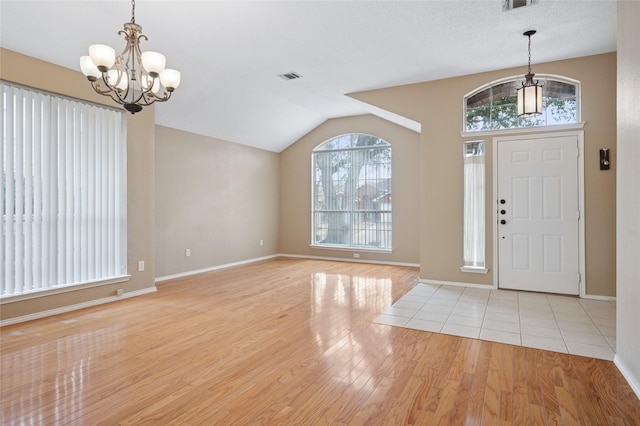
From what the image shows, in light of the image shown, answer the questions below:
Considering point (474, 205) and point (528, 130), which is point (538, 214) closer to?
point (474, 205)

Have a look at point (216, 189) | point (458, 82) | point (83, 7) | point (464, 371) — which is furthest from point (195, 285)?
point (458, 82)

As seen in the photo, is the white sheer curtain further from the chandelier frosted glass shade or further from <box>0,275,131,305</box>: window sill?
<box>0,275,131,305</box>: window sill

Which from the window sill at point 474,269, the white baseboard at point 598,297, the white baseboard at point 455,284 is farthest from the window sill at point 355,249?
the white baseboard at point 598,297

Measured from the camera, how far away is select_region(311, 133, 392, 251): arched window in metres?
7.41

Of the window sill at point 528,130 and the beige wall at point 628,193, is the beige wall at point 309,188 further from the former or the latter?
the beige wall at point 628,193

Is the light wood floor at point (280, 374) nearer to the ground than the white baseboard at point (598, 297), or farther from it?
nearer to the ground

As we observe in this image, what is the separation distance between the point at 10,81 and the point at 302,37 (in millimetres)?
3009

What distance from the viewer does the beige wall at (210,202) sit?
19.1ft

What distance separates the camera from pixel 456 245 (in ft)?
17.2

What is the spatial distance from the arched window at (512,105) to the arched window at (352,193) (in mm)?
2239

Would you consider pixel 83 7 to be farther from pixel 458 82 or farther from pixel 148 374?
pixel 458 82

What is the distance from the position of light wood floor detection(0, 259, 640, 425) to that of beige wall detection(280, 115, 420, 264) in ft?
11.2

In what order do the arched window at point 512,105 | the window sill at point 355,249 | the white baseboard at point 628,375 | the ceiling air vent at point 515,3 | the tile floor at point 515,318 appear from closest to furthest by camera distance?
the white baseboard at point 628,375
the tile floor at point 515,318
the ceiling air vent at point 515,3
the arched window at point 512,105
the window sill at point 355,249

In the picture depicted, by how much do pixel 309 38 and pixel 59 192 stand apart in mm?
3328
